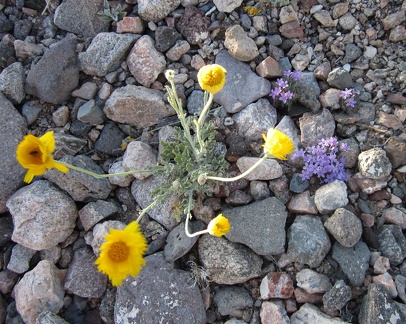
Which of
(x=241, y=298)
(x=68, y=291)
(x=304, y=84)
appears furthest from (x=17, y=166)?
(x=304, y=84)

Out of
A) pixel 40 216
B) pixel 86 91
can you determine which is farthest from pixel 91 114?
pixel 40 216

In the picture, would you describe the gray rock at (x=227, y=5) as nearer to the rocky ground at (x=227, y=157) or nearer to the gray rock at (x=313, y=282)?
the rocky ground at (x=227, y=157)

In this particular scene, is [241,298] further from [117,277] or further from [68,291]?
[68,291]

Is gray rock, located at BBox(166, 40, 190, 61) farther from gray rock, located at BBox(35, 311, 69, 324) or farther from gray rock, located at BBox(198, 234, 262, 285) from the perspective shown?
gray rock, located at BBox(35, 311, 69, 324)

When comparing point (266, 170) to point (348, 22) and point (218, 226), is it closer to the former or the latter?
point (218, 226)

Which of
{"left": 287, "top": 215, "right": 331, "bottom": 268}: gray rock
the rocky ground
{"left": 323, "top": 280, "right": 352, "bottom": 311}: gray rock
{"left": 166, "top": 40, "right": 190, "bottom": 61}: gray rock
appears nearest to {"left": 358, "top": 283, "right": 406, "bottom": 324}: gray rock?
the rocky ground
